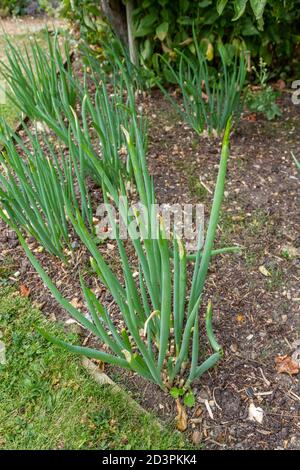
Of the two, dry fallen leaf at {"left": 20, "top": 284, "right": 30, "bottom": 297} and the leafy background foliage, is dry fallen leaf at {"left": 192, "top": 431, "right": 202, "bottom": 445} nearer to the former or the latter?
dry fallen leaf at {"left": 20, "top": 284, "right": 30, "bottom": 297}

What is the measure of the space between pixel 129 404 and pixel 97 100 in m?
1.18

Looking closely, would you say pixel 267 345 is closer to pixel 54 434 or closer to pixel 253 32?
pixel 54 434

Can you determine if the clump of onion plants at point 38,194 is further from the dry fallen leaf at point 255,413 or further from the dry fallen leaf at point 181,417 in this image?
the dry fallen leaf at point 255,413

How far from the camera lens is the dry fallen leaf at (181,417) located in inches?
57.5

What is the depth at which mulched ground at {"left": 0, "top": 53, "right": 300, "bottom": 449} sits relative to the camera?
58.7 inches

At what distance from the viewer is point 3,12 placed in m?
4.87

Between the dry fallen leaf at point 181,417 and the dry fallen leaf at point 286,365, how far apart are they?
35cm

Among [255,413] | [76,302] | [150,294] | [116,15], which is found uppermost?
[116,15]

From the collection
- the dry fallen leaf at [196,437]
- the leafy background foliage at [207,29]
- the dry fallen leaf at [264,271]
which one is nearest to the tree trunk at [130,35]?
the leafy background foliage at [207,29]

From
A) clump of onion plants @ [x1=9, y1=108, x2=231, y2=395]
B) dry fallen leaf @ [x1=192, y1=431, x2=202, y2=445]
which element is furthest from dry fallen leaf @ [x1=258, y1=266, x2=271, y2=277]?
dry fallen leaf @ [x1=192, y1=431, x2=202, y2=445]

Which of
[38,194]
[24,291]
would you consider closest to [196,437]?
[24,291]

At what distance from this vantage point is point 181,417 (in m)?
1.48

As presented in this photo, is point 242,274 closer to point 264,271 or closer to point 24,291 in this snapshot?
point 264,271

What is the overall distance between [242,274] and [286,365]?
0.42m
